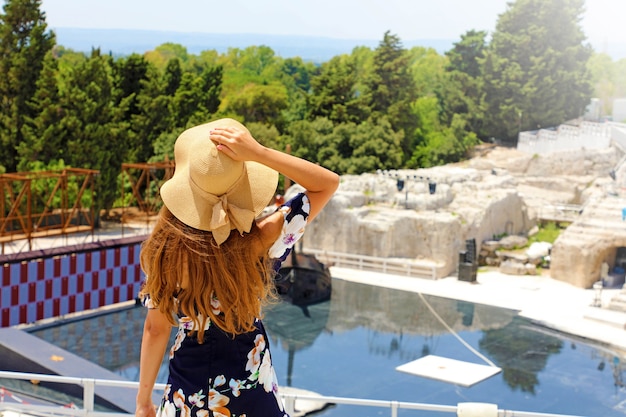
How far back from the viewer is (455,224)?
84.5ft

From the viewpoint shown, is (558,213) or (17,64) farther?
(17,64)

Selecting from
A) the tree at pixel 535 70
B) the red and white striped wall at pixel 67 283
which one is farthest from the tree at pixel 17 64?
the tree at pixel 535 70

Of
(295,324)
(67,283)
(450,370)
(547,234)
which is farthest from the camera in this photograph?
(547,234)

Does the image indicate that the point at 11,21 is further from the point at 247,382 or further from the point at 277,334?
the point at 247,382

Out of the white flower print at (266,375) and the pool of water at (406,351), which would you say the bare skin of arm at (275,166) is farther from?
the pool of water at (406,351)

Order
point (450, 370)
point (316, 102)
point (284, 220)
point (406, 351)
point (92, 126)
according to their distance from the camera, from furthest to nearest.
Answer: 1. point (316, 102)
2. point (92, 126)
3. point (406, 351)
4. point (450, 370)
5. point (284, 220)

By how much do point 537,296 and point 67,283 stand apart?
37.8ft

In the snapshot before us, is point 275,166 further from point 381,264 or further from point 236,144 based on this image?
point 381,264

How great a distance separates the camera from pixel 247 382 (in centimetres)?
357

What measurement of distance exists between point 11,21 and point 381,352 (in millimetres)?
20307

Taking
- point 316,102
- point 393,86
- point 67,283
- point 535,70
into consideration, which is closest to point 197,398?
point 67,283

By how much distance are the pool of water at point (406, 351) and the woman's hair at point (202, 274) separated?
11.6 m

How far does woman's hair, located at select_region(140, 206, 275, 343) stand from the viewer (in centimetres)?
343

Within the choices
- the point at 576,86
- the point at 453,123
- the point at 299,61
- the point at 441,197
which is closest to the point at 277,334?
the point at 441,197
